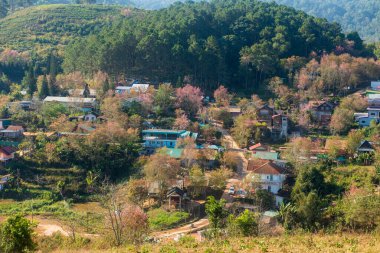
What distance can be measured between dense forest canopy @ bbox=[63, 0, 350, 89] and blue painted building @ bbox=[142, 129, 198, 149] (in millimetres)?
9025

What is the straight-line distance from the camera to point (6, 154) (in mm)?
26953

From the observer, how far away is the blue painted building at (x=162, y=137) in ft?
99.1

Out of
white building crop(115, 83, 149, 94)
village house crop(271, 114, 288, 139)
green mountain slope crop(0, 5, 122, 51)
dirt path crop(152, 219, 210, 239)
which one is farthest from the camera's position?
green mountain slope crop(0, 5, 122, 51)

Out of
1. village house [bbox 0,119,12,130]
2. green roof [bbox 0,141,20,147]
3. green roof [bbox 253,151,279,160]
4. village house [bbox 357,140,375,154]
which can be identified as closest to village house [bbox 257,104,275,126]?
green roof [bbox 253,151,279,160]

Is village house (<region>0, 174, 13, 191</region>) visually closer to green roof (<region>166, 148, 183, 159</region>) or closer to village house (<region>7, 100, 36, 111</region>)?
green roof (<region>166, 148, 183, 159</region>)

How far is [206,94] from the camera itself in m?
40.5

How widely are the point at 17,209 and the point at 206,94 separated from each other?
21100 mm

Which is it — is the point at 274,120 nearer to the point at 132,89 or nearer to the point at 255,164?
the point at 255,164

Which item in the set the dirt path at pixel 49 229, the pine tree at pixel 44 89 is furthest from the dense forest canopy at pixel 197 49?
the dirt path at pixel 49 229

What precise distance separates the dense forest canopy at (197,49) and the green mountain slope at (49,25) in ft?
34.7

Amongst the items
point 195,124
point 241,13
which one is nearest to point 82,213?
point 195,124

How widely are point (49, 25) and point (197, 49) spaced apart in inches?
1076

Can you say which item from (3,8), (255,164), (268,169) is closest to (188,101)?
(255,164)

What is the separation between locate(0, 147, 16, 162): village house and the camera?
26844mm
